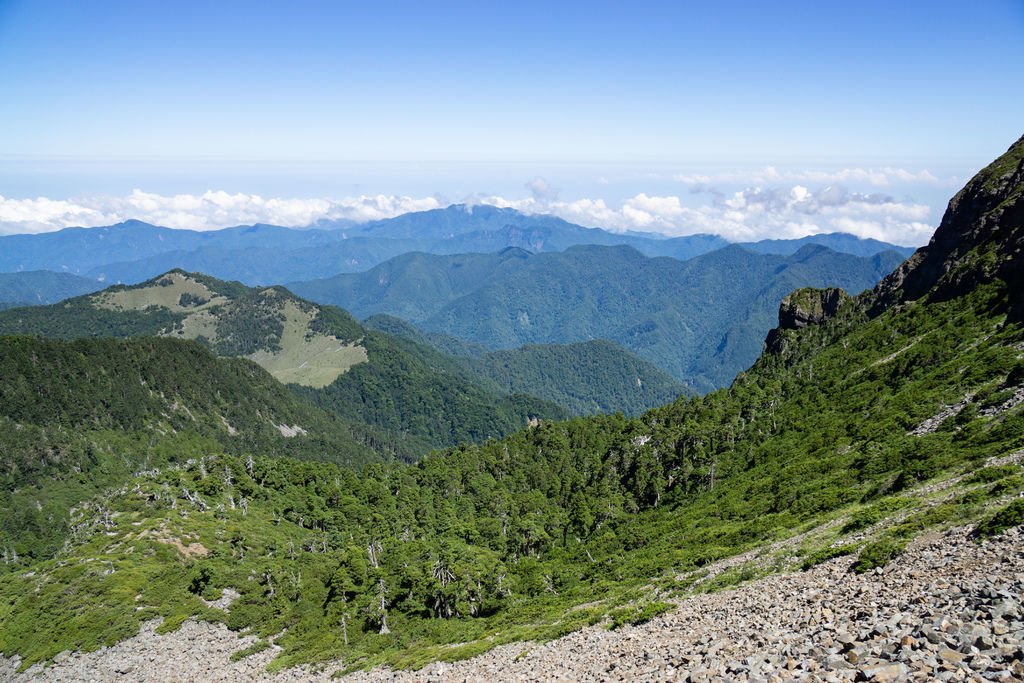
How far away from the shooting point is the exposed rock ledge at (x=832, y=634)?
18.5 m

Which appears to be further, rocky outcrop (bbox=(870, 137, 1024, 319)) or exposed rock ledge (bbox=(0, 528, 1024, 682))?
rocky outcrop (bbox=(870, 137, 1024, 319))

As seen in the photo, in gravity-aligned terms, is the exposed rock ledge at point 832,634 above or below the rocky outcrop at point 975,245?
below

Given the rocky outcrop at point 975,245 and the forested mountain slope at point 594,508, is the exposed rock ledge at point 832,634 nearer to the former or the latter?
the forested mountain slope at point 594,508

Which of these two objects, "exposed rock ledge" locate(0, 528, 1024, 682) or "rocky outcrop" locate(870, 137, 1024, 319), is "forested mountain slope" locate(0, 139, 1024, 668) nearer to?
"rocky outcrop" locate(870, 137, 1024, 319)

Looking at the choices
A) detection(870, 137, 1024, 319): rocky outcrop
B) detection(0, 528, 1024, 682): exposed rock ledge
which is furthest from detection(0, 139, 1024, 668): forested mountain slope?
detection(0, 528, 1024, 682): exposed rock ledge

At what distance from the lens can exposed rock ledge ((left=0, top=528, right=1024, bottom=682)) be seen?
18484mm

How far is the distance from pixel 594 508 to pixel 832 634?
303ft

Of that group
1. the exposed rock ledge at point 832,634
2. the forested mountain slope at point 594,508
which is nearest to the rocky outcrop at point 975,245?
the forested mountain slope at point 594,508

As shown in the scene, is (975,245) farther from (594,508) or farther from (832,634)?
(832,634)

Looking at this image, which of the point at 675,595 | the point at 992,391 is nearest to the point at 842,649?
the point at 675,595

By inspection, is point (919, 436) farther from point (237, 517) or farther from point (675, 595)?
point (237, 517)

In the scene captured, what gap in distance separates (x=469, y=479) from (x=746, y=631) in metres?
117

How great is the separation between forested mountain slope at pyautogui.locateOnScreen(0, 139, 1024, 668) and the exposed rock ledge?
3.42 metres

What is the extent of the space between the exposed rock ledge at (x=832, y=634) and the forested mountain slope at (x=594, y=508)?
→ 3.42m
